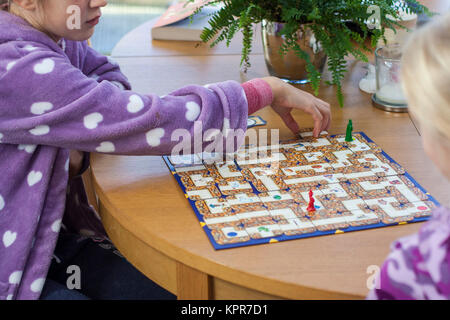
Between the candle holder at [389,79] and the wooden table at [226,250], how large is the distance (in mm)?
71

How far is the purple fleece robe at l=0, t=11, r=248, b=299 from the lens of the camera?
895 millimetres

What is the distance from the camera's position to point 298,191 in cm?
93

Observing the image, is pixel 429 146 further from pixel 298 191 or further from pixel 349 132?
pixel 349 132

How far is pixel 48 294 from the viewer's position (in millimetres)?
952

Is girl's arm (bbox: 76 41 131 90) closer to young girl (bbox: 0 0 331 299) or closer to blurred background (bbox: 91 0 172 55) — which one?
young girl (bbox: 0 0 331 299)

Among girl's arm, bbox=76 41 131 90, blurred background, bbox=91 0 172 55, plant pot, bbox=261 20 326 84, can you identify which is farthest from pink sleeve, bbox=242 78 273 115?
blurred background, bbox=91 0 172 55

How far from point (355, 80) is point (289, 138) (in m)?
0.36

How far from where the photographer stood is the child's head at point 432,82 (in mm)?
599

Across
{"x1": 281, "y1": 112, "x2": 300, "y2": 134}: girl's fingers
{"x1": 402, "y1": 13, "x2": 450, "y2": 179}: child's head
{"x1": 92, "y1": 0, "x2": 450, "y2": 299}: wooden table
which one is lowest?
{"x1": 92, "y1": 0, "x2": 450, "y2": 299}: wooden table

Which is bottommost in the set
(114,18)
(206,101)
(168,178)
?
(114,18)

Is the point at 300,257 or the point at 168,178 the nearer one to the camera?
the point at 300,257

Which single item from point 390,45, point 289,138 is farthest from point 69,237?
point 390,45

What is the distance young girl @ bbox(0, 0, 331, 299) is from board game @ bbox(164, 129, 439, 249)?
74 mm

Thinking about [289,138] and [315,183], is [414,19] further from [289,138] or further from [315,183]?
[315,183]
